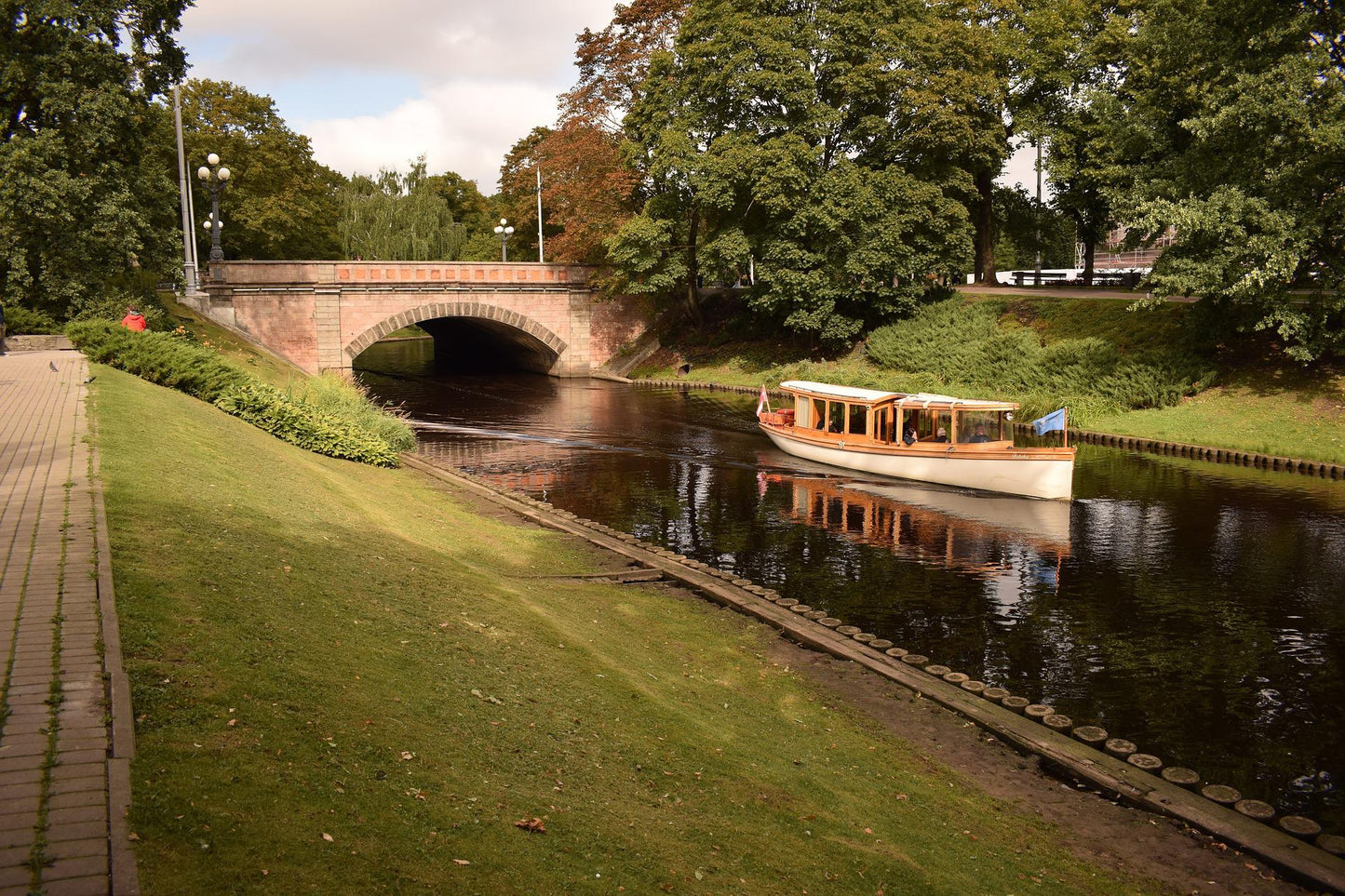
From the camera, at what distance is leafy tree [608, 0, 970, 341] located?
53.0 meters

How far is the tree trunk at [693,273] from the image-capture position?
2418 inches

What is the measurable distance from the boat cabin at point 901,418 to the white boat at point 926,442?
0.03 metres

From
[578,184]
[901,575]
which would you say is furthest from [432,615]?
[578,184]

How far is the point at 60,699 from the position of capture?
8438mm

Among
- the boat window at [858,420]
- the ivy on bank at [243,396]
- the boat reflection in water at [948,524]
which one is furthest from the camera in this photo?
the boat window at [858,420]

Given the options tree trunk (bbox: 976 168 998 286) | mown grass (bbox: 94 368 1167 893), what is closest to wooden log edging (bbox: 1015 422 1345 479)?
tree trunk (bbox: 976 168 998 286)

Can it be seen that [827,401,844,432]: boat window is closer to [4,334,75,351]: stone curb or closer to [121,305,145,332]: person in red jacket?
[121,305,145,332]: person in red jacket

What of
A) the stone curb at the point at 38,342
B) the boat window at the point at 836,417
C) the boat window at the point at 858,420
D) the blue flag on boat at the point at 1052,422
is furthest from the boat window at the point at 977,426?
the stone curb at the point at 38,342

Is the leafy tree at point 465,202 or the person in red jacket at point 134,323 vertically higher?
the leafy tree at point 465,202

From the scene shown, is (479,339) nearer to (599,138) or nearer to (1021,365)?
(599,138)

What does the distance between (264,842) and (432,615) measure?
21.6 feet

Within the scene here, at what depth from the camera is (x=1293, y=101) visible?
1264 inches

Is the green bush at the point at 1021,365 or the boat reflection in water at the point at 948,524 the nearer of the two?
the boat reflection in water at the point at 948,524

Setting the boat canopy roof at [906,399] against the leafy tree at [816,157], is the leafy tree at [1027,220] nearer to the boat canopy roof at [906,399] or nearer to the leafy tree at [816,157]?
the leafy tree at [816,157]
